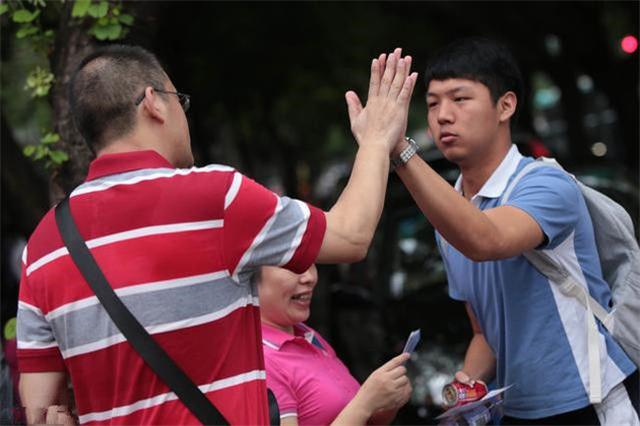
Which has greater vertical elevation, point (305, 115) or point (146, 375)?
point (305, 115)

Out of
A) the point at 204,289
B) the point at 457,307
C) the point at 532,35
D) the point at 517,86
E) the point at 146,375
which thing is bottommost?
the point at 457,307

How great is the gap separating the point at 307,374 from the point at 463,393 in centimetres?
52

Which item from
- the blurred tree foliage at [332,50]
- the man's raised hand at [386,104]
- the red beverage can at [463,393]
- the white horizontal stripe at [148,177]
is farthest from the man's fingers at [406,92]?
the blurred tree foliage at [332,50]

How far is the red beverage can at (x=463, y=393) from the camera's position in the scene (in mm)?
3150

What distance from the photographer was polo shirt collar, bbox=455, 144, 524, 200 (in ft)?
10.4

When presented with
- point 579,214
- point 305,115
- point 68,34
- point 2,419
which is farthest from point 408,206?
point 305,115

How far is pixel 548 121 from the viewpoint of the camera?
4284cm

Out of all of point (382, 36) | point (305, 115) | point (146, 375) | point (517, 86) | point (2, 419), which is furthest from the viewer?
point (305, 115)

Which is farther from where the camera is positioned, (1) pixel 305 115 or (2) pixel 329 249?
(1) pixel 305 115

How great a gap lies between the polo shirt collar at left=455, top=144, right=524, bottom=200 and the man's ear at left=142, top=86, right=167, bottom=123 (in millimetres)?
1230

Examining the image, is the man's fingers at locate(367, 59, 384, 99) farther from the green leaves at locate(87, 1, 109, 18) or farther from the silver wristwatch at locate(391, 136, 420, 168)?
the green leaves at locate(87, 1, 109, 18)

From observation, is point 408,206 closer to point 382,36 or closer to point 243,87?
point 243,87

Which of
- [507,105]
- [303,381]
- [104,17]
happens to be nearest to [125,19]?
[104,17]

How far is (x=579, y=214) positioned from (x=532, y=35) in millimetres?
11417
